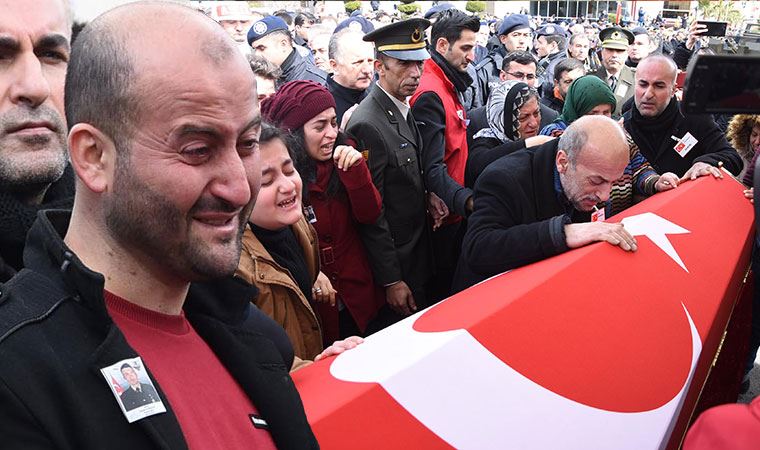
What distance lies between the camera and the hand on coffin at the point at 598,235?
2.36 metres

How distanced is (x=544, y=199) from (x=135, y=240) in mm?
2080

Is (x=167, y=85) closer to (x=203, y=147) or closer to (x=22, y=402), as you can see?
(x=203, y=147)

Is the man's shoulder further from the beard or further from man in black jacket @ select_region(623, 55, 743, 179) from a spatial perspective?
the beard

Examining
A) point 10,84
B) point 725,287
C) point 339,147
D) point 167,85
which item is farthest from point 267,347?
point 725,287

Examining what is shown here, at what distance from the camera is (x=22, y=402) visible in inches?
30.0

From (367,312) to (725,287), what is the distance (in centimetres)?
163

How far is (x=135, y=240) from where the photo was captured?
955 mm

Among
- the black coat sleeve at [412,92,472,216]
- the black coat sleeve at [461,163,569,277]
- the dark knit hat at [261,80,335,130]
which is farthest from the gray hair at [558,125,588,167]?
the dark knit hat at [261,80,335,130]

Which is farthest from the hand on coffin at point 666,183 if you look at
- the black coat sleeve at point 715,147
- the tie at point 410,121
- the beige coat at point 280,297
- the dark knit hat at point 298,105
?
the beige coat at point 280,297

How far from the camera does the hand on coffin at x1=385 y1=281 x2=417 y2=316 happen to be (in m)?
3.24

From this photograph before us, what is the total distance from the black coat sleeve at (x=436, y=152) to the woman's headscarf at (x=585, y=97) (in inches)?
35.1

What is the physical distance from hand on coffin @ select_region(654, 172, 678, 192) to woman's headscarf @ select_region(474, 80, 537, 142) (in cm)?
84

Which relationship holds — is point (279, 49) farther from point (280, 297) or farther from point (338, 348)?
point (338, 348)

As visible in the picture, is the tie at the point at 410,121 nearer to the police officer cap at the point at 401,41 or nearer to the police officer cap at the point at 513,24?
the police officer cap at the point at 401,41
